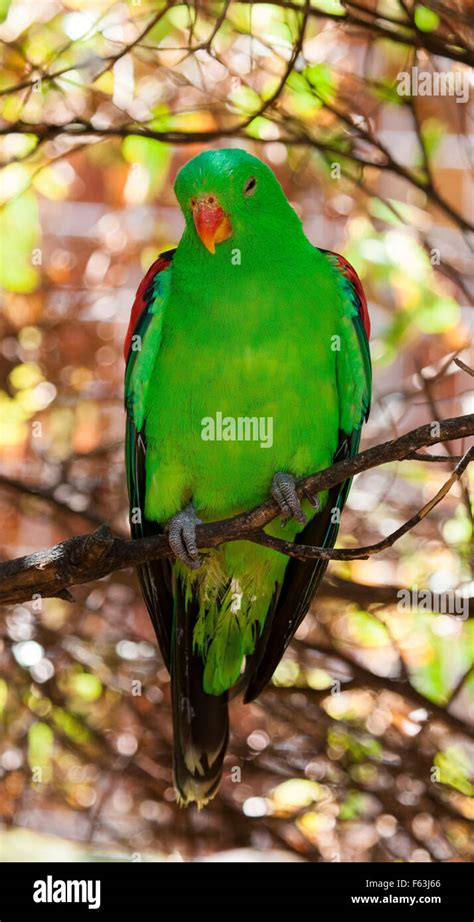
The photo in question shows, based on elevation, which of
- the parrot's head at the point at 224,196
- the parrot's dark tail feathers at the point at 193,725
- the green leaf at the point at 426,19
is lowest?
the parrot's dark tail feathers at the point at 193,725

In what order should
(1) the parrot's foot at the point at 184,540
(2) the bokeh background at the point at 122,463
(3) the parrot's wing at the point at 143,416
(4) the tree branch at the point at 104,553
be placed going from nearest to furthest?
(4) the tree branch at the point at 104,553 < (1) the parrot's foot at the point at 184,540 < (3) the parrot's wing at the point at 143,416 < (2) the bokeh background at the point at 122,463

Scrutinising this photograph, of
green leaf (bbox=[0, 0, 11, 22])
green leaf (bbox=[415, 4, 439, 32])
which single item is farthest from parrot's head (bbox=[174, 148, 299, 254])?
green leaf (bbox=[0, 0, 11, 22])

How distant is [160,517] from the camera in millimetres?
3264

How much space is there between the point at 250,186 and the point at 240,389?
68 cm

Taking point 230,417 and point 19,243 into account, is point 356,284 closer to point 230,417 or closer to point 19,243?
point 230,417

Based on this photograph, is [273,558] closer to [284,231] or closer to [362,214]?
[284,231]

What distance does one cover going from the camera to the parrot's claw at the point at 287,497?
2.96m

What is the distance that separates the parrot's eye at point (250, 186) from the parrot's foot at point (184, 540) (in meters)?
1.08

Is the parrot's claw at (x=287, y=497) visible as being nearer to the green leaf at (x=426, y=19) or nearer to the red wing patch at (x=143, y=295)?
the red wing patch at (x=143, y=295)

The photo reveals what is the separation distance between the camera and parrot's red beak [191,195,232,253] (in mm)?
3117

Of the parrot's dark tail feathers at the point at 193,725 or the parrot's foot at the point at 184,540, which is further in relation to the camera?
the parrot's dark tail feathers at the point at 193,725

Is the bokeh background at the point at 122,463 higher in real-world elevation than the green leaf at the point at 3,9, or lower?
lower

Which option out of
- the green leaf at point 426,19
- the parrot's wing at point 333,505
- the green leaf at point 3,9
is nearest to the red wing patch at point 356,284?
the parrot's wing at point 333,505

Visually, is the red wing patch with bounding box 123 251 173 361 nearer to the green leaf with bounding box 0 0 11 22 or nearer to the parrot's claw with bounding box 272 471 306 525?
the parrot's claw with bounding box 272 471 306 525
